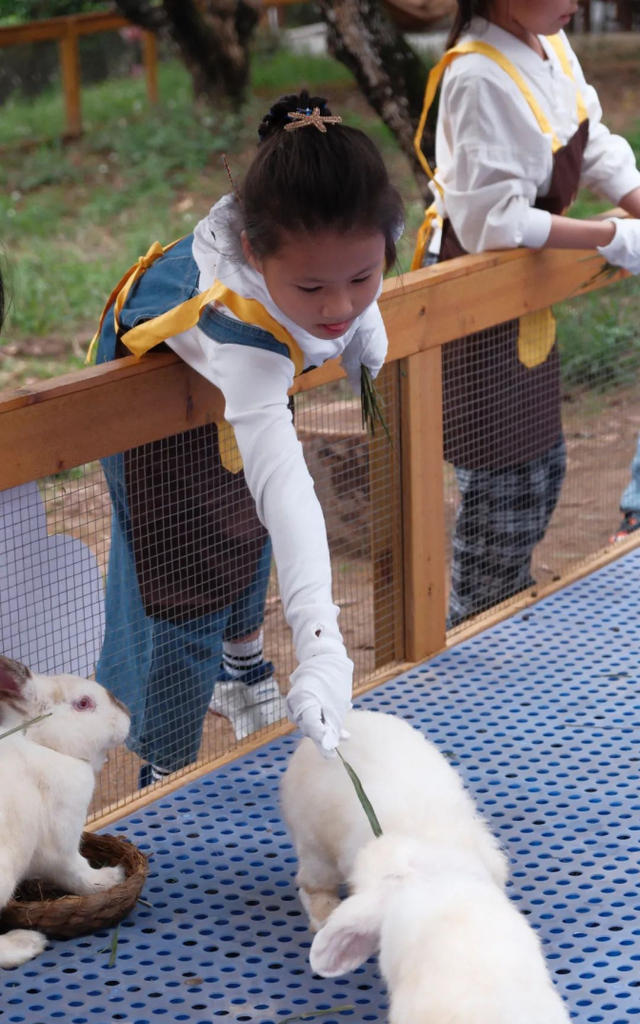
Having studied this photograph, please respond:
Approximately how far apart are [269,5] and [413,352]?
37.8ft

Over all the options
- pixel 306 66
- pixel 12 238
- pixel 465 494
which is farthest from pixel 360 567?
pixel 306 66

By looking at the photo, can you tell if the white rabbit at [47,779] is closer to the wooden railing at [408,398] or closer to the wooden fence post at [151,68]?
the wooden railing at [408,398]

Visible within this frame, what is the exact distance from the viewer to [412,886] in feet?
4.66

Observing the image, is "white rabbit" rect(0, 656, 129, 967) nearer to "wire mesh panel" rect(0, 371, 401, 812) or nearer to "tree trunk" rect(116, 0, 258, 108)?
"wire mesh panel" rect(0, 371, 401, 812)

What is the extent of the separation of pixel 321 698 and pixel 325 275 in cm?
56

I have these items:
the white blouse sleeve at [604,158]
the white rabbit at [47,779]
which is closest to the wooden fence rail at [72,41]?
the white blouse sleeve at [604,158]

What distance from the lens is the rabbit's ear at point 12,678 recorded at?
1697mm

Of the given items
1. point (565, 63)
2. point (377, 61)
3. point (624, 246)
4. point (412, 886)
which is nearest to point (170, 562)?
point (412, 886)

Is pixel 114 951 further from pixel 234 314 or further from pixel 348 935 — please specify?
pixel 234 314

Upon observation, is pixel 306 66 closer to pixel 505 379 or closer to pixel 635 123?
pixel 635 123

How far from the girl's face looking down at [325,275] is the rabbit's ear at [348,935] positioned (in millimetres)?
768

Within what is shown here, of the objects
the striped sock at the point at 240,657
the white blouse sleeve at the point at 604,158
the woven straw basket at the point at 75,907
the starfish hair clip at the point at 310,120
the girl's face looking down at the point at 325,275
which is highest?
the starfish hair clip at the point at 310,120

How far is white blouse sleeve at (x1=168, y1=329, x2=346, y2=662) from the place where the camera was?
67.2 inches

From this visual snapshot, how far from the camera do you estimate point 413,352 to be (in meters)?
2.43
